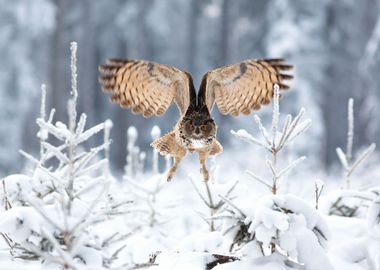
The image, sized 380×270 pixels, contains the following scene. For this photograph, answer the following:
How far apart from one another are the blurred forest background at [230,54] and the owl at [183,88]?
62.6ft

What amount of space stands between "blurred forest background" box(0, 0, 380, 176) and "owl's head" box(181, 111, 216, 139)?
63.8 ft

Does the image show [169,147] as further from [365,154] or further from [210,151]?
[365,154]

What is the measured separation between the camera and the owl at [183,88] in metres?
3.55

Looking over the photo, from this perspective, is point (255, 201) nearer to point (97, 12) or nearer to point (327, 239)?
point (327, 239)

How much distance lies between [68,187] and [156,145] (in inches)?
26.8

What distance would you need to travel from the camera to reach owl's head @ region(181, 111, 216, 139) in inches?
131

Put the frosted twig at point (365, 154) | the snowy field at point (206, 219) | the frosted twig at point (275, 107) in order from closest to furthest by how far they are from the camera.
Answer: the snowy field at point (206, 219) < the frosted twig at point (275, 107) < the frosted twig at point (365, 154)

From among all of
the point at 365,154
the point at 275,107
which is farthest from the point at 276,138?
the point at 365,154

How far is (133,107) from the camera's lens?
368cm

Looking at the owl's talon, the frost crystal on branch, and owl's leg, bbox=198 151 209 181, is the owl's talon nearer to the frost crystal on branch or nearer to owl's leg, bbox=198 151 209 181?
owl's leg, bbox=198 151 209 181

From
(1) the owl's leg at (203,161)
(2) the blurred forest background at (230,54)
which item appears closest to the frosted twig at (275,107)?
(1) the owl's leg at (203,161)

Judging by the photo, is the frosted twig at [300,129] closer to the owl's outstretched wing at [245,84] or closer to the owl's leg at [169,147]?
the owl's outstretched wing at [245,84]

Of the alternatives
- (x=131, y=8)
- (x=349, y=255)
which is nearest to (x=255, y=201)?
(x=349, y=255)

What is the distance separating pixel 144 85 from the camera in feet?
12.1
